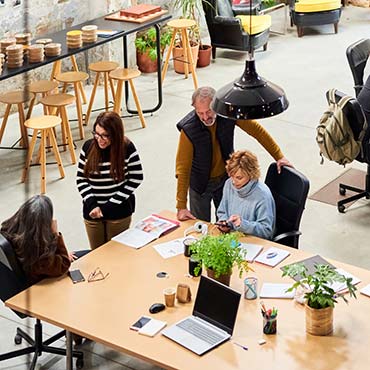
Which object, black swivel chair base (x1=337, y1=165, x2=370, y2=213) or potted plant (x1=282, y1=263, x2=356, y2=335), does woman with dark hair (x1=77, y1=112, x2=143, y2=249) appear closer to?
potted plant (x1=282, y1=263, x2=356, y2=335)

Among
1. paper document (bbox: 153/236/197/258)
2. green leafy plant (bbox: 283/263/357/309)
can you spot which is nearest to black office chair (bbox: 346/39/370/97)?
paper document (bbox: 153/236/197/258)

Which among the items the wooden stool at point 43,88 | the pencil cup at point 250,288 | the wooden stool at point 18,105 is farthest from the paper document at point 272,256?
the wooden stool at point 43,88

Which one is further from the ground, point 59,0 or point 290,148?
point 59,0

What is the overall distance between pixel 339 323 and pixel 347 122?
2.72 metres

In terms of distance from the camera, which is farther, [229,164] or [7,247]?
[229,164]

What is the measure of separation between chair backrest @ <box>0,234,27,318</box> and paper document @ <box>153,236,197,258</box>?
852 millimetres

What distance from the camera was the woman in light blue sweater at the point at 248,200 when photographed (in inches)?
229

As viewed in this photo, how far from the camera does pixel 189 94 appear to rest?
10.7 meters

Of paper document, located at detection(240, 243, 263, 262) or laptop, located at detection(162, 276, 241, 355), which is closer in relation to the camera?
laptop, located at detection(162, 276, 241, 355)

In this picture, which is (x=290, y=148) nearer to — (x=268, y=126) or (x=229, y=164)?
(x=268, y=126)

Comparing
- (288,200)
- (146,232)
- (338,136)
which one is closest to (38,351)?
(146,232)

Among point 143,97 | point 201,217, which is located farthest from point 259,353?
point 143,97

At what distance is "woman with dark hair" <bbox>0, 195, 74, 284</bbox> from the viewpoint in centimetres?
537

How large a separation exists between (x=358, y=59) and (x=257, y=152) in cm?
133
